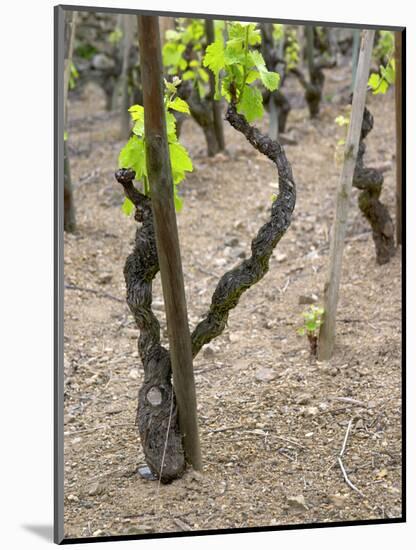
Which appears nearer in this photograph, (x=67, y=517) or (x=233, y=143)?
(x=67, y=517)

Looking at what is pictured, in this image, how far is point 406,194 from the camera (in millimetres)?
2756

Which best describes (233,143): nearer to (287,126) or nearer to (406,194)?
(287,126)

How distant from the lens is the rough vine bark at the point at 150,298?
2338mm

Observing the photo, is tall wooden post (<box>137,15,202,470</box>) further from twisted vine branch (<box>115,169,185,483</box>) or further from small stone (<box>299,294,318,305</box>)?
small stone (<box>299,294,318,305</box>)

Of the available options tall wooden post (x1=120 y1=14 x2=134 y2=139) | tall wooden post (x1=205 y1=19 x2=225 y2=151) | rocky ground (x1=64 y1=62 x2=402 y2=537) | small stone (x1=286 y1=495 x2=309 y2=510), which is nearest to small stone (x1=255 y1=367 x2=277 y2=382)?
rocky ground (x1=64 y1=62 x2=402 y2=537)

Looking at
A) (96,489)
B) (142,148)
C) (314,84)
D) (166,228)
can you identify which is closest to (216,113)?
(314,84)

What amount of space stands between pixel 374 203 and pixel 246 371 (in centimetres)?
92

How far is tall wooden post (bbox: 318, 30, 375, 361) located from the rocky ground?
Answer: 0.38ft

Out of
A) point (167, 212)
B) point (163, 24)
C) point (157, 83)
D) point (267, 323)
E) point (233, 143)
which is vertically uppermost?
point (163, 24)

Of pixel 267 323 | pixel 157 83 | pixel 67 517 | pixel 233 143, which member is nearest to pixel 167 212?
pixel 157 83

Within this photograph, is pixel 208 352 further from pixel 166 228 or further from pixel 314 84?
pixel 314 84

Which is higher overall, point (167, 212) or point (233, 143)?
point (233, 143)

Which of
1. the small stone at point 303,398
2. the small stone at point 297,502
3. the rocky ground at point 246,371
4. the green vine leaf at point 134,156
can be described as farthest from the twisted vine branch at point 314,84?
the small stone at point 297,502

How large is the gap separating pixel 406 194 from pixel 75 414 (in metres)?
1.26
